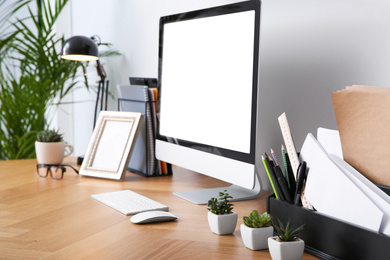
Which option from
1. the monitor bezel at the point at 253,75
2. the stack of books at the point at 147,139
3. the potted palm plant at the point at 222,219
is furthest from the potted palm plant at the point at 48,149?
the potted palm plant at the point at 222,219

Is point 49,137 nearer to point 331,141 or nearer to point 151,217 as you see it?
point 151,217

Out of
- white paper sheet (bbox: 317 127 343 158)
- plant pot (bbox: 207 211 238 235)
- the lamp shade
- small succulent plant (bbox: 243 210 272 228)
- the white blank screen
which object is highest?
the lamp shade

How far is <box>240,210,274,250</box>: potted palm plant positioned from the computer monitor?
0.67 ft

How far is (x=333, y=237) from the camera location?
2.61 ft

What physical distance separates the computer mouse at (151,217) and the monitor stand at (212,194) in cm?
18

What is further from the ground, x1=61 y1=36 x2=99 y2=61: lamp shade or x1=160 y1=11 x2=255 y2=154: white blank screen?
x1=61 y1=36 x2=99 y2=61: lamp shade

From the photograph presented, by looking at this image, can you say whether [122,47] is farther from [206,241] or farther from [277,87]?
[206,241]

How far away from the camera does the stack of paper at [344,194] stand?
74 centimetres

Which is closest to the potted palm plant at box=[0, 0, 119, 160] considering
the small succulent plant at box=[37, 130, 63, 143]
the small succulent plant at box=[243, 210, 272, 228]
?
the small succulent plant at box=[37, 130, 63, 143]

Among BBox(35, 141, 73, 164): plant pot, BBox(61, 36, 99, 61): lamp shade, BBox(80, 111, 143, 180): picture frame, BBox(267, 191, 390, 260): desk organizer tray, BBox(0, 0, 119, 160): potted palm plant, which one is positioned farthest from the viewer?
BBox(0, 0, 119, 160): potted palm plant

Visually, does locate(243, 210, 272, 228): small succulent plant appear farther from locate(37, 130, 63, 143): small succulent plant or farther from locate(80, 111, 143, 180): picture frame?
locate(37, 130, 63, 143): small succulent plant

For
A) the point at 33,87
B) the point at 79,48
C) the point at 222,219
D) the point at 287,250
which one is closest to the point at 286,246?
the point at 287,250

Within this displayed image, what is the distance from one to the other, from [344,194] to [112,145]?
101 centimetres

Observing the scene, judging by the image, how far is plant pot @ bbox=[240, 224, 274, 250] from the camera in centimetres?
87
